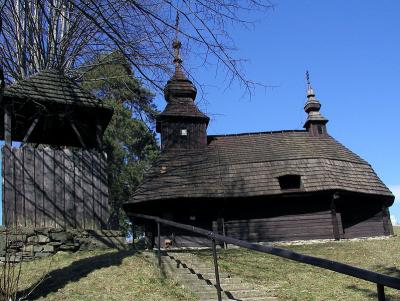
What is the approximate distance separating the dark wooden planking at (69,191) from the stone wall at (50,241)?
0.39 m

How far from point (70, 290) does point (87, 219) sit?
16.2ft

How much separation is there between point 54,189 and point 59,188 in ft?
0.41

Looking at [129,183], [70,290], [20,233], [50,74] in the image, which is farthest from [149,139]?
[70,290]

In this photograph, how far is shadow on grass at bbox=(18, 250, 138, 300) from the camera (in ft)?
24.9

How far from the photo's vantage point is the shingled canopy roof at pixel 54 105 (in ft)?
40.4

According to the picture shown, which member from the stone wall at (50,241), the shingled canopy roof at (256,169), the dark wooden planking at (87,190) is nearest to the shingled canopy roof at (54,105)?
the dark wooden planking at (87,190)

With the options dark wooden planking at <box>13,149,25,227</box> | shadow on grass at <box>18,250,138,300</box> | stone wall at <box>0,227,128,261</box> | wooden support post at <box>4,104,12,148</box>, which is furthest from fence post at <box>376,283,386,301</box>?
wooden support post at <box>4,104,12,148</box>

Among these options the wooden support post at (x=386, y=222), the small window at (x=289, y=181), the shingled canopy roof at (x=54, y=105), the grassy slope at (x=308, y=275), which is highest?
the shingled canopy roof at (x=54, y=105)

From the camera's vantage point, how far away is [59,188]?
1242 centimetres

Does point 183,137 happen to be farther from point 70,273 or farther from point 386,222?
point 70,273

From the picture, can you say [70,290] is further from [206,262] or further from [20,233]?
[20,233]

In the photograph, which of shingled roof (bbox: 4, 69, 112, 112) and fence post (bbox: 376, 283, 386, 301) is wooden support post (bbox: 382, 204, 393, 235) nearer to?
shingled roof (bbox: 4, 69, 112, 112)

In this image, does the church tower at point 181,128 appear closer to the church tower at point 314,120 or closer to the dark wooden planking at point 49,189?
the church tower at point 314,120

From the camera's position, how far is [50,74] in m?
13.4
